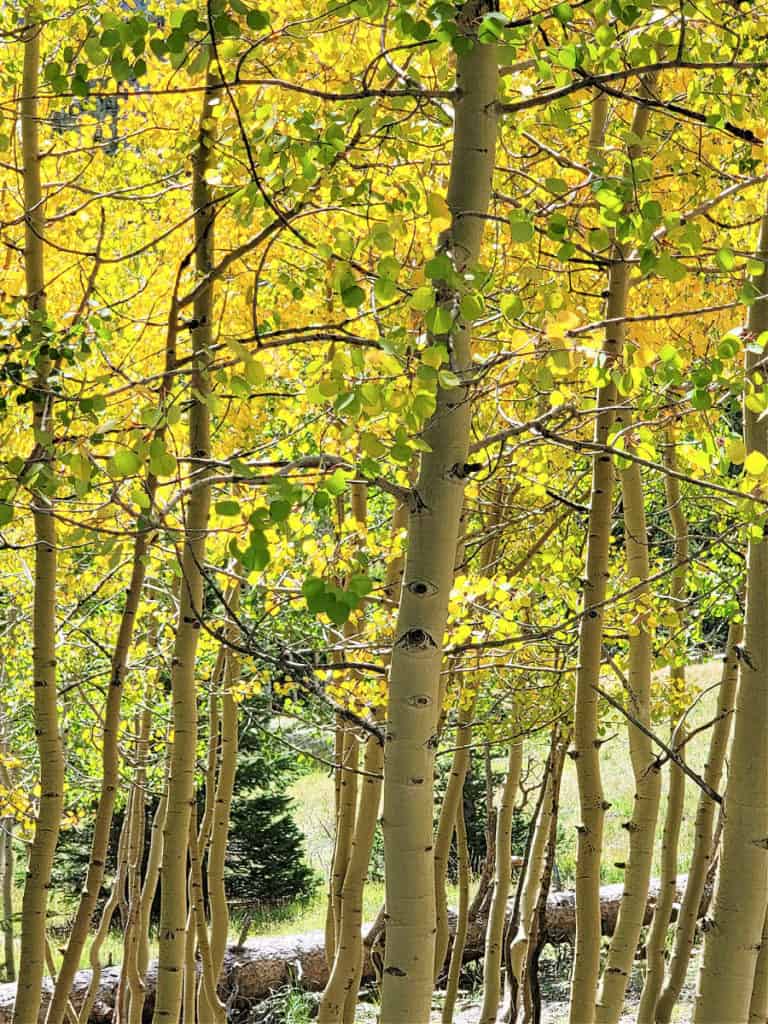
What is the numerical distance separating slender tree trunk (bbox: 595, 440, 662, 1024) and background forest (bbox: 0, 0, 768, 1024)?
0.05ft

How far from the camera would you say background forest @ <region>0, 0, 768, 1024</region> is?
2.15 meters

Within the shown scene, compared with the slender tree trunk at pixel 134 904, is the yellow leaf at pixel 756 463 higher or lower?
higher

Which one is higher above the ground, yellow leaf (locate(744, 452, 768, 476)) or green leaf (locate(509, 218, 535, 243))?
green leaf (locate(509, 218, 535, 243))

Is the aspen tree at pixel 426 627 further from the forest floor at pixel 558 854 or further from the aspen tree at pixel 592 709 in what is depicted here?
the forest floor at pixel 558 854

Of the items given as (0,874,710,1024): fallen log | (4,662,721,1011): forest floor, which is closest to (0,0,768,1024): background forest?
(4,662,721,1011): forest floor

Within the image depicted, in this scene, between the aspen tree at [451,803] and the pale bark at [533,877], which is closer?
the aspen tree at [451,803]

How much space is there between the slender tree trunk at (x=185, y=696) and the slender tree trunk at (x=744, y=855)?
160 cm

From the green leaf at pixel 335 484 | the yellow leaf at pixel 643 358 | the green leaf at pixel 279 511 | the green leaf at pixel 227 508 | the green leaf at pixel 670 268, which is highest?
the green leaf at pixel 670 268

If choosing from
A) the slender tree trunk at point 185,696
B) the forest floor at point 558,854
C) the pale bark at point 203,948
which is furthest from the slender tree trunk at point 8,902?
the slender tree trunk at point 185,696

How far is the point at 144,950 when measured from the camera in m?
8.58

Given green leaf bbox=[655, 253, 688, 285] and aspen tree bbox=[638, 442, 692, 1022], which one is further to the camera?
aspen tree bbox=[638, 442, 692, 1022]

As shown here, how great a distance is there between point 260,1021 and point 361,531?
723 cm

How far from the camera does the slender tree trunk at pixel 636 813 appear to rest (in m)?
4.02

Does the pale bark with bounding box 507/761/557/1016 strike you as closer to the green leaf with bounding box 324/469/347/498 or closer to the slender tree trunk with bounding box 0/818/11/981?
the green leaf with bounding box 324/469/347/498
